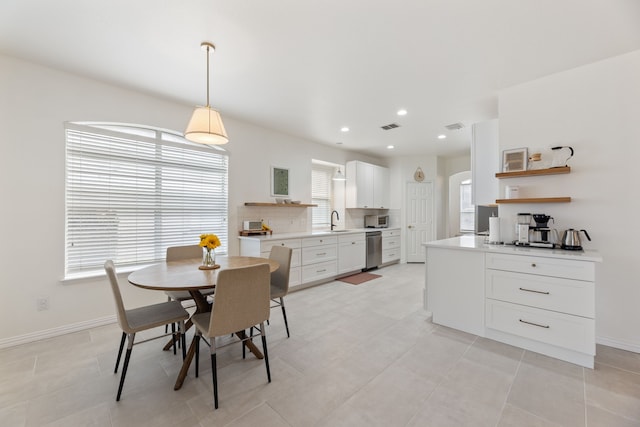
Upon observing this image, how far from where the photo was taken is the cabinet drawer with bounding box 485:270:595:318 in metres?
2.13

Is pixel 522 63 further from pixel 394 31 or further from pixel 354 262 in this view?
pixel 354 262

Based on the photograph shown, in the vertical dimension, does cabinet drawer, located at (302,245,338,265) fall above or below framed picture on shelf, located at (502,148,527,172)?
below

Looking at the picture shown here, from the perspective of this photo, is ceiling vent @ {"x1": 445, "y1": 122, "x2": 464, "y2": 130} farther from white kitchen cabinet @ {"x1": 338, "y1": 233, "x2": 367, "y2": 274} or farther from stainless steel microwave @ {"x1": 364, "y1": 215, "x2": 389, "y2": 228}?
stainless steel microwave @ {"x1": 364, "y1": 215, "x2": 389, "y2": 228}

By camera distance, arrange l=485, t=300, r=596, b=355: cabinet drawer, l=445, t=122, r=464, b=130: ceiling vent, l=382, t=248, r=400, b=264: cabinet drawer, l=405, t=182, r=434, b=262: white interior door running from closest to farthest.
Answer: l=485, t=300, r=596, b=355: cabinet drawer → l=445, t=122, r=464, b=130: ceiling vent → l=382, t=248, r=400, b=264: cabinet drawer → l=405, t=182, r=434, b=262: white interior door

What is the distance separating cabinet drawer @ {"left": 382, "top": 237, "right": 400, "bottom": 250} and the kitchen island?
295 centimetres

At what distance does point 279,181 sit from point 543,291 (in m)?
3.72

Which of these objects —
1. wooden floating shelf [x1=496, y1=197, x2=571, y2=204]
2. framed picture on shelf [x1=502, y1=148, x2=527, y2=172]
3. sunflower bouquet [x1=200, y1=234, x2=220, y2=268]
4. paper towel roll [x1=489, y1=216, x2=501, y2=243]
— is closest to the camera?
sunflower bouquet [x1=200, y1=234, x2=220, y2=268]

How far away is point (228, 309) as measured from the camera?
5.84 ft

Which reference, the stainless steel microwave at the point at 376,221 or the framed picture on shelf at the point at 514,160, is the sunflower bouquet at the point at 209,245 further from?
the stainless steel microwave at the point at 376,221

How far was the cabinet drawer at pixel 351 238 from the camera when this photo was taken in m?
4.98

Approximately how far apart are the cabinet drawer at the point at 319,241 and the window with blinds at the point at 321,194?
1.03 meters

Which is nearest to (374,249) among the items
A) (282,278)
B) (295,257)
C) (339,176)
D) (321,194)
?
(321,194)

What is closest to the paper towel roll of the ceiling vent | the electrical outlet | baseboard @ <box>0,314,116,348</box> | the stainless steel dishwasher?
the ceiling vent

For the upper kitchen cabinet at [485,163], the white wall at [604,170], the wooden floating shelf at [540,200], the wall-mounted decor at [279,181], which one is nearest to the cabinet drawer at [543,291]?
the white wall at [604,170]
